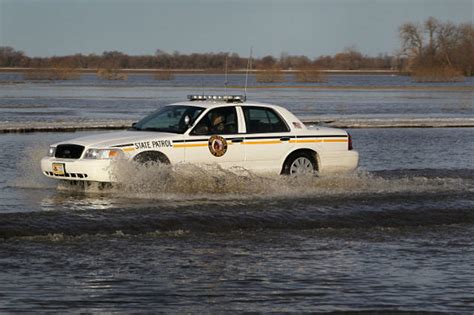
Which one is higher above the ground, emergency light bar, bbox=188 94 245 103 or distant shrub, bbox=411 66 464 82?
emergency light bar, bbox=188 94 245 103

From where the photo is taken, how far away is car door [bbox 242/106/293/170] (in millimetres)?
16203

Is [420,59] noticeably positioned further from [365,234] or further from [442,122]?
[365,234]

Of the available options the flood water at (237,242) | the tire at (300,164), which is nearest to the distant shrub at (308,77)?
the flood water at (237,242)

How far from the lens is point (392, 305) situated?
8.88 m

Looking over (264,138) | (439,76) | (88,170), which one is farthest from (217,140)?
(439,76)

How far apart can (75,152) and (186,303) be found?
6994mm

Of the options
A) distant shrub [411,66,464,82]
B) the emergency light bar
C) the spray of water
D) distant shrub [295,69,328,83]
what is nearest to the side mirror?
the emergency light bar

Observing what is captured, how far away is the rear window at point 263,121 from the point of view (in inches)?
643

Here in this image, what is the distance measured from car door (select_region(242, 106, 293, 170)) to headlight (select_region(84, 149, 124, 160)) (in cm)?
220

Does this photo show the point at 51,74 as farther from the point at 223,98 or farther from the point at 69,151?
the point at 69,151

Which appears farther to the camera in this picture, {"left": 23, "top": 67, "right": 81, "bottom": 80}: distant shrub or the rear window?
{"left": 23, "top": 67, "right": 81, "bottom": 80}: distant shrub

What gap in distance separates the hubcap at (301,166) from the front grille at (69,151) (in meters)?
3.58

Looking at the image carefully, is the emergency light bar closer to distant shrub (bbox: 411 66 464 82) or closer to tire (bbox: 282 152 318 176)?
tire (bbox: 282 152 318 176)

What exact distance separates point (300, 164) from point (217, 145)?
63.8 inches
